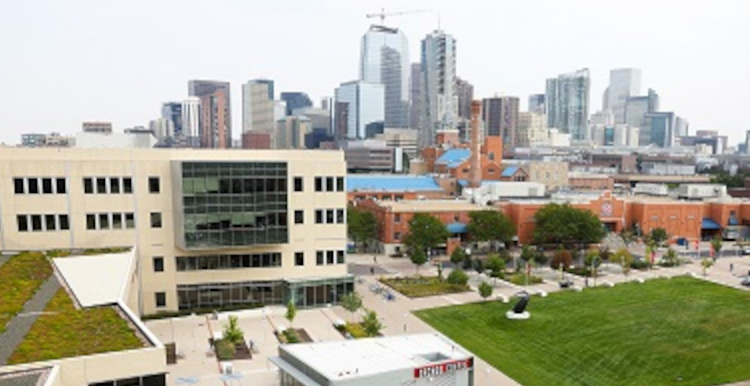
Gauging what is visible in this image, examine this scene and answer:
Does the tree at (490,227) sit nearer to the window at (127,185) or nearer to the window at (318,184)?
the window at (318,184)

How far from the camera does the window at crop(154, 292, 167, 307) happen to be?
159 feet

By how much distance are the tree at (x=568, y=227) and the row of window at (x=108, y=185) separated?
2079 inches

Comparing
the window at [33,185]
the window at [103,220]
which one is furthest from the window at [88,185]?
the window at [33,185]

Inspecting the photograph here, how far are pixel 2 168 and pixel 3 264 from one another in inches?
362

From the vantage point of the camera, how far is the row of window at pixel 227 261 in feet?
160

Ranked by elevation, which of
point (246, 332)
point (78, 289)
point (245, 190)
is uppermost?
point (245, 190)

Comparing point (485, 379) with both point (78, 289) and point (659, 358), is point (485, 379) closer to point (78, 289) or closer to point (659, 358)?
point (659, 358)

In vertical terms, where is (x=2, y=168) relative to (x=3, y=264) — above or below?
above

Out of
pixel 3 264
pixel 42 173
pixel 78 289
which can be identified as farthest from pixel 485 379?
pixel 42 173

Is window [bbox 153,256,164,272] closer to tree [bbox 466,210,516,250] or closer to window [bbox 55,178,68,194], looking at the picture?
window [bbox 55,178,68,194]

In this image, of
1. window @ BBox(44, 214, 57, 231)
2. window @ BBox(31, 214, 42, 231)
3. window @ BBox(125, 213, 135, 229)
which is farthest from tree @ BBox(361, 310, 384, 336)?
window @ BBox(31, 214, 42, 231)

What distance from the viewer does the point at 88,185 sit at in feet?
150

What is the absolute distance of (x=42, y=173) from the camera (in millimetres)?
44656

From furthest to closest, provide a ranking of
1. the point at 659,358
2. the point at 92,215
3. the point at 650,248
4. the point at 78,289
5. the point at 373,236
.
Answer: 1. the point at 373,236
2. the point at 650,248
3. the point at 92,215
4. the point at 659,358
5. the point at 78,289
